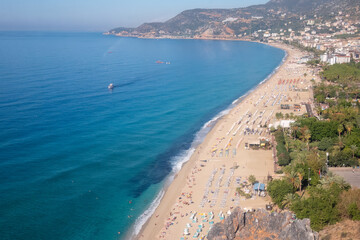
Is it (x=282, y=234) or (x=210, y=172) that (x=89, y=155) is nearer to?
(x=210, y=172)

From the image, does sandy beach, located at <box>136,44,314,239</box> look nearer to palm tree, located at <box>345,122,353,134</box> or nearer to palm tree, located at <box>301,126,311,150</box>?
palm tree, located at <box>301,126,311,150</box>

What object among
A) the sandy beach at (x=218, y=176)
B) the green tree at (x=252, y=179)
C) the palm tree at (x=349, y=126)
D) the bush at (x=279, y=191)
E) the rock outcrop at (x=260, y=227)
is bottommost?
the sandy beach at (x=218, y=176)

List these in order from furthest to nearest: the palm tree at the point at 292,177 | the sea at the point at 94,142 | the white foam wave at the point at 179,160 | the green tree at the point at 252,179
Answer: the green tree at the point at 252,179 → the palm tree at the point at 292,177 → the sea at the point at 94,142 → the white foam wave at the point at 179,160

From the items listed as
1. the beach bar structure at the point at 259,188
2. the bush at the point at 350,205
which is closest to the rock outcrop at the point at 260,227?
the bush at the point at 350,205

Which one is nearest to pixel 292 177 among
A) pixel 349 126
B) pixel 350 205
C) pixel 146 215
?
pixel 350 205

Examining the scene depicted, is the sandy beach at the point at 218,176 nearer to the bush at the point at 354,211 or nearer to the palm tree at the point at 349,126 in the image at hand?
the bush at the point at 354,211
